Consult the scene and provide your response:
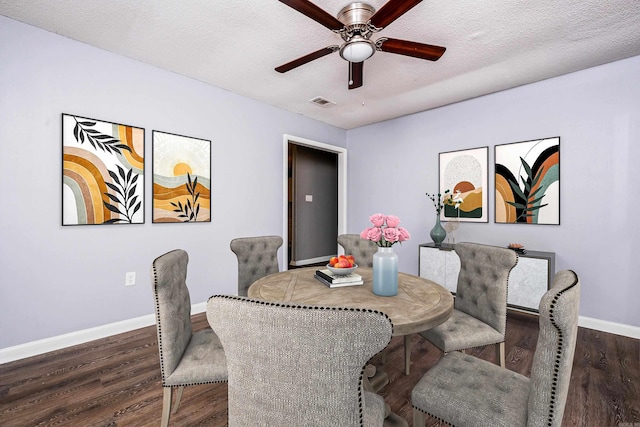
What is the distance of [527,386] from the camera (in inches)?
47.7

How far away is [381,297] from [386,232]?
0.35 m

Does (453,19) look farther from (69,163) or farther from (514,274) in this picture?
(69,163)

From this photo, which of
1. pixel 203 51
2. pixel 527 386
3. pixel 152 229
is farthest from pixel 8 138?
pixel 527 386

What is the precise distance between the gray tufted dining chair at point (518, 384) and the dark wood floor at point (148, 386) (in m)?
0.58

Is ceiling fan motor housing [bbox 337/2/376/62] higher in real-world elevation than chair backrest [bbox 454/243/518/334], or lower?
higher

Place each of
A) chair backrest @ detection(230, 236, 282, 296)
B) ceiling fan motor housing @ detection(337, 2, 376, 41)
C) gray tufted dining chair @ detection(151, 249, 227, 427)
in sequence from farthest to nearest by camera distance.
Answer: chair backrest @ detection(230, 236, 282, 296) < ceiling fan motor housing @ detection(337, 2, 376, 41) < gray tufted dining chair @ detection(151, 249, 227, 427)

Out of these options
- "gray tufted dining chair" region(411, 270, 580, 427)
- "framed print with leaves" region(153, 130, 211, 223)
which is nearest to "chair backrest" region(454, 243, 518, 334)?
"gray tufted dining chair" region(411, 270, 580, 427)

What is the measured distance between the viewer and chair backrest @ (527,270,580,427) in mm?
900

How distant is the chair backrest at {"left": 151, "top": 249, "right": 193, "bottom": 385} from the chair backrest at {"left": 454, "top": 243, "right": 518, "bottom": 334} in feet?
6.01

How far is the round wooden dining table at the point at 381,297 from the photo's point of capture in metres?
1.29

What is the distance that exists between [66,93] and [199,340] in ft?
7.82

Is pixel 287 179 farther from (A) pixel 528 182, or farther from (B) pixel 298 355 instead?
(B) pixel 298 355

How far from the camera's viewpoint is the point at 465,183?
3752 millimetres

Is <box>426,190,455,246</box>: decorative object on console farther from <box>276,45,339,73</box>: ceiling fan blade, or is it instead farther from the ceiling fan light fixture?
<box>276,45,339,73</box>: ceiling fan blade
